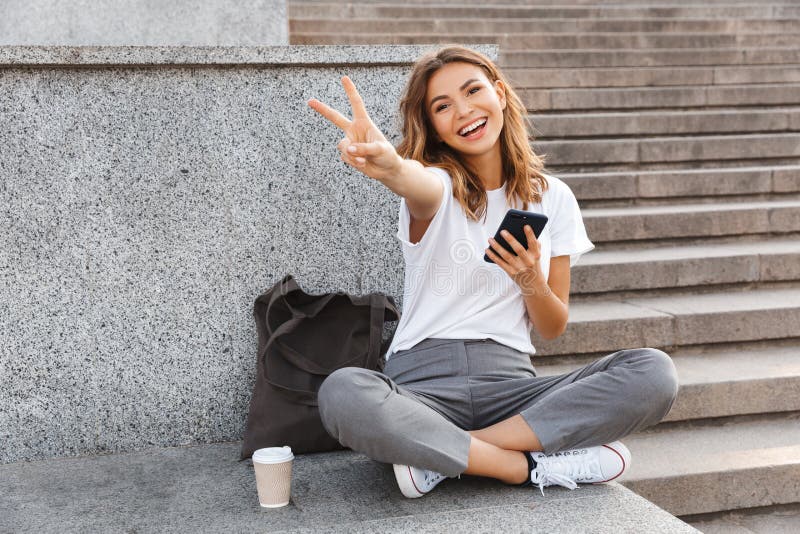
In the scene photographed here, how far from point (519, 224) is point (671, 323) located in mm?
1680

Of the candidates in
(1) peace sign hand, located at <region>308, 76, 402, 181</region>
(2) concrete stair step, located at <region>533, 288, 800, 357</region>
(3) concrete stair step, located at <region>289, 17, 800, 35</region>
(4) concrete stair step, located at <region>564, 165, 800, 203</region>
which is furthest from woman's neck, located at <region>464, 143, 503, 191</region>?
(3) concrete stair step, located at <region>289, 17, 800, 35</region>

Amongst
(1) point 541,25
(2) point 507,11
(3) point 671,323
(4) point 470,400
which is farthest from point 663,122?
(4) point 470,400

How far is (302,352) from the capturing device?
10.7 ft

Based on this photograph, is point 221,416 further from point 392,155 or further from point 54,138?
point 392,155

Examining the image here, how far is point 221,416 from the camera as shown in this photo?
3.41 meters

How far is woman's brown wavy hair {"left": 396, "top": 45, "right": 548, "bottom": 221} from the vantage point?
2.92 metres

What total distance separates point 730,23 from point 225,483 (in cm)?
700

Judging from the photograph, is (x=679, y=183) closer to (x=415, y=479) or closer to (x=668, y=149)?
(x=668, y=149)

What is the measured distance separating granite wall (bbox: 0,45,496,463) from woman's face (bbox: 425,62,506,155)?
57cm

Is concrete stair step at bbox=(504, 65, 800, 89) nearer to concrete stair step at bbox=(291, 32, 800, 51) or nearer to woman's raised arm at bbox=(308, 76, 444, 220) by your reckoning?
concrete stair step at bbox=(291, 32, 800, 51)

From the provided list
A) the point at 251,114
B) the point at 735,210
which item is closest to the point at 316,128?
the point at 251,114

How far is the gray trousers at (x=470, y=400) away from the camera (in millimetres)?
2490

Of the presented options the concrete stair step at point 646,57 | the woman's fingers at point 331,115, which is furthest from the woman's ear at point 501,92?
the concrete stair step at point 646,57

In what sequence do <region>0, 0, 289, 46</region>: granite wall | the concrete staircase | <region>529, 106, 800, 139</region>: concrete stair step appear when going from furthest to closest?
<region>529, 106, 800, 139</region>: concrete stair step
<region>0, 0, 289, 46</region>: granite wall
the concrete staircase
